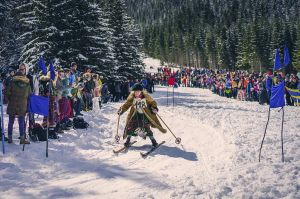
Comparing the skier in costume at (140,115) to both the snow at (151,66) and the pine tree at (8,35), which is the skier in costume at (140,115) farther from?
the snow at (151,66)

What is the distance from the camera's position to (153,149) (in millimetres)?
8719

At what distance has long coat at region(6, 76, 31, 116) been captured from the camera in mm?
8609

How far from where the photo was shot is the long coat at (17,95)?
28.2 ft

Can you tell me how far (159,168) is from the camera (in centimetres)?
723

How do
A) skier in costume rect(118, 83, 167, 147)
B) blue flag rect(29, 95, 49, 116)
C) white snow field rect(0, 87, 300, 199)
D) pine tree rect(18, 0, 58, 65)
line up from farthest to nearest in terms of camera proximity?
pine tree rect(18, 0, 58, 65) < skier in costume rect(118, 83, 167, 147) < blue flag rect(29, 95, 49, 116) < white snow field rect(0, 87, 300, 199)

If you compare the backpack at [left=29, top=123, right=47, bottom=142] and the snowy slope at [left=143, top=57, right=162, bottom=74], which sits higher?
the snowy slope at [left=143, top=57, right=162, bottom=74]

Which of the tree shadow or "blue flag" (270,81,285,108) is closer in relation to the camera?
"blue flag" (270,81,285,108)

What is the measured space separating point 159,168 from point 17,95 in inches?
158

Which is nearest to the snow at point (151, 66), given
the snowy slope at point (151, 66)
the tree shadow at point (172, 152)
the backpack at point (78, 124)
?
the snowy slope at point (151, 66)

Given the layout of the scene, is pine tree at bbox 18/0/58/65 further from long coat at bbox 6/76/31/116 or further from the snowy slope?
the snowy slope

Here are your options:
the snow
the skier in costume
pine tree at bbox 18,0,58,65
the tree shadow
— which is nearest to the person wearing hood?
the skier in costume

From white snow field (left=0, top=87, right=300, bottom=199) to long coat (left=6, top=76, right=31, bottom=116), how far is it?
899 mm

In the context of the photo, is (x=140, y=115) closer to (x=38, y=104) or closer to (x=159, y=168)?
(x=159, y=168)

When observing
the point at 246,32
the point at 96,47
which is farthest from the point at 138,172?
the point at 246,32
